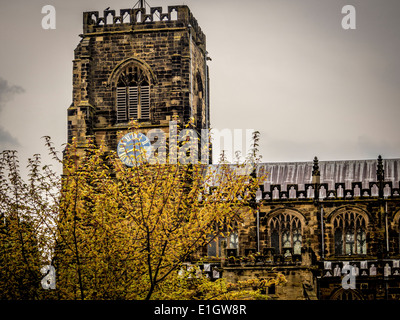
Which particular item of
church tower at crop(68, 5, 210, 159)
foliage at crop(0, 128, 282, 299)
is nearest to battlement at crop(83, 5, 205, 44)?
church tower at crop(68, 5, 210, 159)

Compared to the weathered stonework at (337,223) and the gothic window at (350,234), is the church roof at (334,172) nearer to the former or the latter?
the weathered stonework at (337,223)

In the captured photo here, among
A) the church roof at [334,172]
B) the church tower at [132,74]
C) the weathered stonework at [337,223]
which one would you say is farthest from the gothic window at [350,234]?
the church tower at [132,74]

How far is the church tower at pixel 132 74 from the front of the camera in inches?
1957

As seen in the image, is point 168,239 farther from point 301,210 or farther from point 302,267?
point 301,210

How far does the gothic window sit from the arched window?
2722mm

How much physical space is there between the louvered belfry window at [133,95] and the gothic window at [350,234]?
54.1 feet

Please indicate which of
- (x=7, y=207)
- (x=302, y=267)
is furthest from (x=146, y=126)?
(x=7, y=207)

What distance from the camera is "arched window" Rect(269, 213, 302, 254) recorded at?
5603 centimetres

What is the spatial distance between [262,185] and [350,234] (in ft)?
25.2

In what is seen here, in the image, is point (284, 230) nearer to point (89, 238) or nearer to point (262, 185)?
point (262, 185)

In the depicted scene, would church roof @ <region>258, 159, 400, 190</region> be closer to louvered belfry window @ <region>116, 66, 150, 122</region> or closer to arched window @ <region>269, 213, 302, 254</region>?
arched window @ <region>269, 213, 302, 254</region>

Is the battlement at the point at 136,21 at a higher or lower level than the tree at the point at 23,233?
higher
